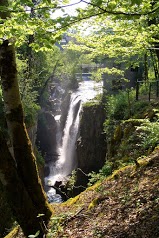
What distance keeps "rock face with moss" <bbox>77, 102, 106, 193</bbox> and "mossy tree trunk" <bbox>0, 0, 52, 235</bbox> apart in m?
14.3

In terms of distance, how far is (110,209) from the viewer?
497 centimetres

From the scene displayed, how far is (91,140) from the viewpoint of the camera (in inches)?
815

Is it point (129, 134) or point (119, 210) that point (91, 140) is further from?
point (119, 210)

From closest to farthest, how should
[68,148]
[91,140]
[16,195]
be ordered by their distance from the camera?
[16,195]
[91,140]
[68,148]

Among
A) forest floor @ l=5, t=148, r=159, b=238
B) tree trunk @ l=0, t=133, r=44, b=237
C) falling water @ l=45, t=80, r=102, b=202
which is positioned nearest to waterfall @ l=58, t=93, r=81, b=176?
falling water @ l=45, t=80, r=102, b=202

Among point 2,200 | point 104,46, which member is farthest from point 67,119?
point 104,46

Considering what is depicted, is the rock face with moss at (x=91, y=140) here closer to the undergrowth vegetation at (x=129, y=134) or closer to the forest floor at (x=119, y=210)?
the undergrowth vegetation at (x=129, y=134)

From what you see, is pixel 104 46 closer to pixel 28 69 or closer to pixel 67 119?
pixel 28 69

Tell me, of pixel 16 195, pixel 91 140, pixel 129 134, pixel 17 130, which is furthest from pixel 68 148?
pixel 16 195

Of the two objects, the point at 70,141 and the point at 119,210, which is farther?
the point at 70,141

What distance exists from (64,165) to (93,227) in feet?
75.3

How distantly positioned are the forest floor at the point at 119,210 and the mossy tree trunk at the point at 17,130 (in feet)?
1.90

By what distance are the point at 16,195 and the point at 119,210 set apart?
67.7 inches

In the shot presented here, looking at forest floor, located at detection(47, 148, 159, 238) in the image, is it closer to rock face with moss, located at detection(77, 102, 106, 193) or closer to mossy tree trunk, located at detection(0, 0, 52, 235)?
mossy tree trunk, located at detection(0, 0, 52, 235)
